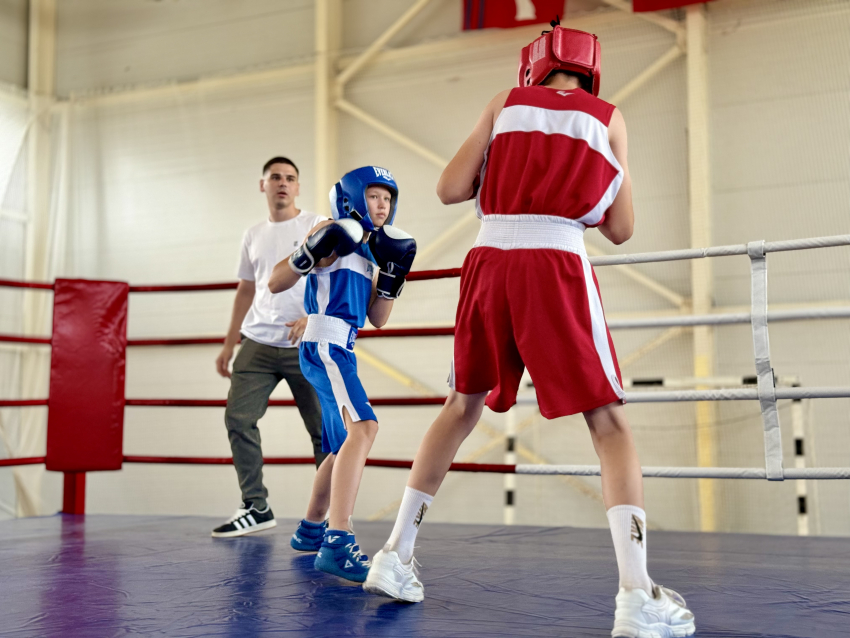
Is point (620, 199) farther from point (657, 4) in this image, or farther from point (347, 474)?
point (657, 4)

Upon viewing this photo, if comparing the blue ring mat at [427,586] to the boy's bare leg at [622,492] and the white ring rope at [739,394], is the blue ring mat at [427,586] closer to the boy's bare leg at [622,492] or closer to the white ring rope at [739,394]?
the boy's bare leg at [622,492]

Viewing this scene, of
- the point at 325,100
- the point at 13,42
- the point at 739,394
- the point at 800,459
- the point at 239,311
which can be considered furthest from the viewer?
the point at 13,42

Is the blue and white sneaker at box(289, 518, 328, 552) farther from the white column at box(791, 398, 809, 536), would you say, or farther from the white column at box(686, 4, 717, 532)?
the white column at box(686, 4, 717, 532)

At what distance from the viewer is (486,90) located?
7168 millimetres

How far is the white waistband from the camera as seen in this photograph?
1.71 m

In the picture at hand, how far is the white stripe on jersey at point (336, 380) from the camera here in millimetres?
2215

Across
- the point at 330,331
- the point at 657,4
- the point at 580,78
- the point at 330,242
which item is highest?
the point at 657,4

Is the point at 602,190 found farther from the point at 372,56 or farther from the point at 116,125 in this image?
the point at 116,125

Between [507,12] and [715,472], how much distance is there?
521 centimetres

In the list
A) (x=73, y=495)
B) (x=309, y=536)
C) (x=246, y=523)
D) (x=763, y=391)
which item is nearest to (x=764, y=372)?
(x=763, y=391)

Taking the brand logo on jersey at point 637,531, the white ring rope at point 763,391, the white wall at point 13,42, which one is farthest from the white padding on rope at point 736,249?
the white wall at point 13,42

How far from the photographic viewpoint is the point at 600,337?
5.50 ft

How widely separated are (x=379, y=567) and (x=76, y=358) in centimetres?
249

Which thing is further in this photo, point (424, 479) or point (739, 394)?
point (739, 394)
